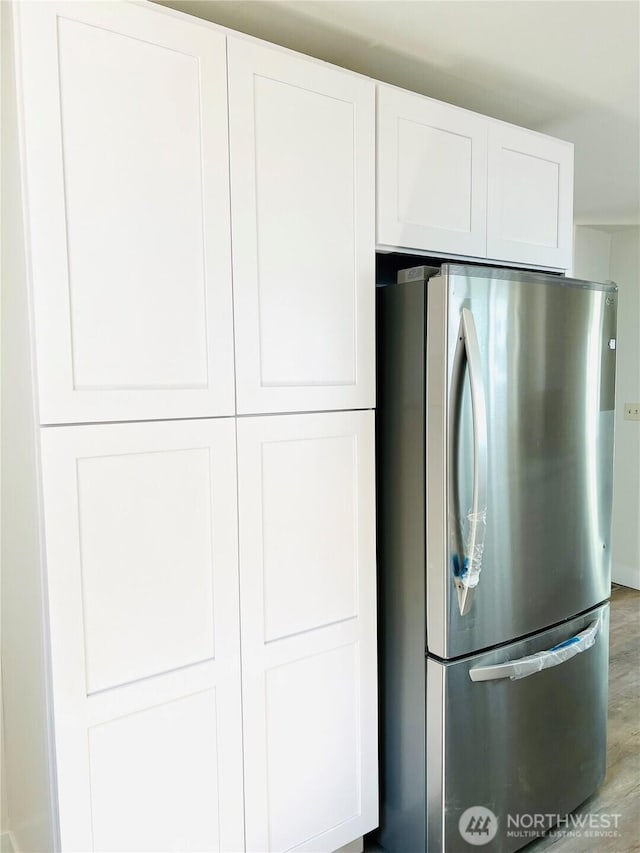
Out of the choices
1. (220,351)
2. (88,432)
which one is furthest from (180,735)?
(220,351)

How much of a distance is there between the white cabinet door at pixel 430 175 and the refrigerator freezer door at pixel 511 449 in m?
0.28

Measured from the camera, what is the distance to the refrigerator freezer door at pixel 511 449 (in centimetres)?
151

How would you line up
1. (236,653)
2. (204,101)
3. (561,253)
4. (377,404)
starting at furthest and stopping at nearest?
(561,253)
(377,404)
(236,653)
(204,101)

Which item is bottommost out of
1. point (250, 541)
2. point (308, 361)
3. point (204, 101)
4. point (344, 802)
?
point (344, 802)

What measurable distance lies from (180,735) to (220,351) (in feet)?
2.97

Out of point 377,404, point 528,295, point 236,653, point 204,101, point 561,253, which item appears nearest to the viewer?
point 204,101

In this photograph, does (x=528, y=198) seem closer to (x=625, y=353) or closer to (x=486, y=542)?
(x=486, y=542)

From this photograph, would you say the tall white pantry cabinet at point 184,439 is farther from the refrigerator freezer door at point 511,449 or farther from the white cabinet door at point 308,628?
the refrigerator freezer door at point 511,449

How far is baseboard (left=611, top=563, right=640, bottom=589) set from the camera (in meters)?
4.00

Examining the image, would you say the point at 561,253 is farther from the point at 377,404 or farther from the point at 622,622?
the point at 622,622

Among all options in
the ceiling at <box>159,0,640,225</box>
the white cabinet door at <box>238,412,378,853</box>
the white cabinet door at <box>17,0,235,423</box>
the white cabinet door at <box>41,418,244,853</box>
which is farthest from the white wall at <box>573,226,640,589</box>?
the white cabinet door at <box>41,418,244,853</box>

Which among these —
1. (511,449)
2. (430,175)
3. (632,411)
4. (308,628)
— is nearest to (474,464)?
(511,449)

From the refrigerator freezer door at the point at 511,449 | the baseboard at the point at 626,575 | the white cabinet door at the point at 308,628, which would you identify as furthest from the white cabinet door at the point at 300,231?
the baseboard at the point at 626,575

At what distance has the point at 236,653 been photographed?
1.44m
